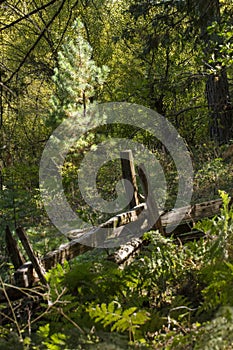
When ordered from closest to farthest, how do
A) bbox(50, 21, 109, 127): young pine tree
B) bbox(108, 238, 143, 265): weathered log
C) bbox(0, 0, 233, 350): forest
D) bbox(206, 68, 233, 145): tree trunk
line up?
bbox(0, 0, 233, 350): forest, bbox(108, 238, 143, 265): weathered log, bbox(50, 21, 109, 127): young pine tree, bbox(206, 68, 233, 145): tree trunk

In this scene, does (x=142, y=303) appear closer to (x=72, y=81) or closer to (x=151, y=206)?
(x=151, y=206)

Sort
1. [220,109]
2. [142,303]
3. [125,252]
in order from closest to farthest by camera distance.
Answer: [142,303] → [125,252] → [220,109]

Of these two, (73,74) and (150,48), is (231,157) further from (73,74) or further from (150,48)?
(73,74)

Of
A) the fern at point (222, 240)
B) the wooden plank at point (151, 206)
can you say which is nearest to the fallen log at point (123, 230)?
the wooden plank at point (151, 206)

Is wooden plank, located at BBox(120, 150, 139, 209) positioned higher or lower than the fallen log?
higher

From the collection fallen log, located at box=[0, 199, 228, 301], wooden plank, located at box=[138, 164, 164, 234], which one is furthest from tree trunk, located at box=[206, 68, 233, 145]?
wooden plank, located at box=[138, 164, 164, 234]

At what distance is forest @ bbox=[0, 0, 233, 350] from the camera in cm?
144

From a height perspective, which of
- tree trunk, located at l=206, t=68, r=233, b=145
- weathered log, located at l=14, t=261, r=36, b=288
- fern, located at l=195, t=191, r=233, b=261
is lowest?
weathered log, located at l=14, t=261, r=36, b=288

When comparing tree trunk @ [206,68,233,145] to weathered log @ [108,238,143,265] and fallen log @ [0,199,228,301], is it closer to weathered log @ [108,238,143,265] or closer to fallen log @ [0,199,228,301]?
fallen log @ [0,199,228,301]

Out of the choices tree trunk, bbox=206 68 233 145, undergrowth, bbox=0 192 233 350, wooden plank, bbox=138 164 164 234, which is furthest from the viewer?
tree trunk, bbox=206 68 233 145

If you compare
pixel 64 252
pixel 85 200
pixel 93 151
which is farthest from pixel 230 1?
pixel 64 252

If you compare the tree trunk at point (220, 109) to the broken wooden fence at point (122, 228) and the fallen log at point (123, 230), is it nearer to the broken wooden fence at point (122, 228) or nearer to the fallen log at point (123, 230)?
the broken wooden fence at point (122, 228)

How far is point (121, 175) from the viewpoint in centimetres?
876

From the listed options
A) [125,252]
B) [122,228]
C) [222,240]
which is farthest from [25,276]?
[122,228]
